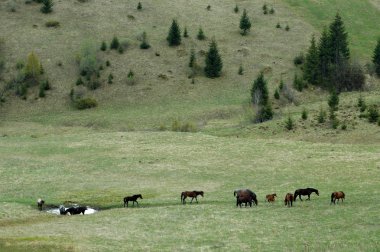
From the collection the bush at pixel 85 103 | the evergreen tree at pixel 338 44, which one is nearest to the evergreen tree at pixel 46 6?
the bush at pixel 85 103

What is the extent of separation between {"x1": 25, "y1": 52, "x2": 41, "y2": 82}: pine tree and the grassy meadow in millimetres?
3022

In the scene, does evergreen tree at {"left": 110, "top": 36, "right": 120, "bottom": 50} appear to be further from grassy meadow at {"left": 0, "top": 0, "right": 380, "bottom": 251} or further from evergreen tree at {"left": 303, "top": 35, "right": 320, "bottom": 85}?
evergreen tree at {"left": 303, "top": 35, "right": 320, "bottom": 85}

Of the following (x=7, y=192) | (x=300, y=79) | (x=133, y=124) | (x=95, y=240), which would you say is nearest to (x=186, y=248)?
(x=95, y=240)

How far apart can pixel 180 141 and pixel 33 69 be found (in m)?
49.9

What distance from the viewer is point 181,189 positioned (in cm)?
5200

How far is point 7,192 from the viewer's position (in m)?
52.3

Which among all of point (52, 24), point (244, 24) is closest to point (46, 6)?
point (52, 24)

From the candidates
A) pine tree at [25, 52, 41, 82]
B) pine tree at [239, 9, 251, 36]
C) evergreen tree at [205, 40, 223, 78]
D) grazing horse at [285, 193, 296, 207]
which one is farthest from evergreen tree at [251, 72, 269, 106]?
grazing horse at [285, 193, 296, 207]

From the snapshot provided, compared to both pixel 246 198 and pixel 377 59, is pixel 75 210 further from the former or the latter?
pixel 377 59

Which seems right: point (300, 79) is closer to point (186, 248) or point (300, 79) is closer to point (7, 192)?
point (7, 192)

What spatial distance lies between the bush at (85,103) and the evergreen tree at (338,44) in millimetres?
45390

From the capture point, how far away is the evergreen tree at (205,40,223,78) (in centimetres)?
11688

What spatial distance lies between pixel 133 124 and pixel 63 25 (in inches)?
1678

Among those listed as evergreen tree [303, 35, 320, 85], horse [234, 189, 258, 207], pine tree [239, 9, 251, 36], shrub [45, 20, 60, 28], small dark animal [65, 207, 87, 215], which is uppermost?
shrub [45, 20, 60, 28]
